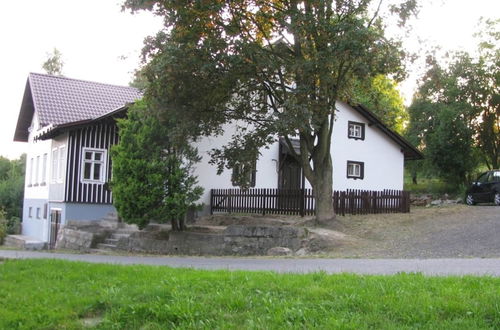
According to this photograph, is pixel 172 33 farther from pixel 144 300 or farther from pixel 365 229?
pixel 144 300

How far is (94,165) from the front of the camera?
2430 centimetres

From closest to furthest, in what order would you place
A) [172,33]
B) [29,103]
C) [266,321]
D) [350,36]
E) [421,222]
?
[266,321]
[350,36]
[172,33]
[421,222]
[29,103]

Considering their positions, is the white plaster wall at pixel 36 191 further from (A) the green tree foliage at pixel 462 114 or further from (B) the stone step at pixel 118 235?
(A) the green tree foliage at pixel 462 114

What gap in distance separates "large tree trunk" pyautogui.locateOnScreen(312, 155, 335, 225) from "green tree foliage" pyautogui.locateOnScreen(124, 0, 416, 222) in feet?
7.47

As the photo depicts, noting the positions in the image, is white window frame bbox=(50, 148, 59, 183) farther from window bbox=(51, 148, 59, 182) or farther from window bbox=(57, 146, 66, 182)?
window bbox=(57, 146, 66, 182)

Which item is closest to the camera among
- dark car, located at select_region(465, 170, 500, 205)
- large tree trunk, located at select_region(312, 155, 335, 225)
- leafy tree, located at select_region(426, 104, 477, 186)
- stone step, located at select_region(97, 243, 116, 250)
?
large tree trunk, located at select_region(312, 155, 335, 225)

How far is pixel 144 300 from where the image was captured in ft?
24.1

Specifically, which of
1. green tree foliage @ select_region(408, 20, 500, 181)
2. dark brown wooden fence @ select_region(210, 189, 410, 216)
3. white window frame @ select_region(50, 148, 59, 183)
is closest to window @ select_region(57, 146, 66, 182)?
white window frame @ select_region(50, 148, 59, 183)

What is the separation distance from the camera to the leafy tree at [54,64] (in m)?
57.4

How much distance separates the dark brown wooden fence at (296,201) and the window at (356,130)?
254 inches

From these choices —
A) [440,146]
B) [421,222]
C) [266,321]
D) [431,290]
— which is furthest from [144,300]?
[440,146]

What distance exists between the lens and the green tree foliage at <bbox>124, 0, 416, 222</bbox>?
16.0 metres

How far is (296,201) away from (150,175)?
5975 mm

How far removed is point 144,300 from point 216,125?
12.1 m
